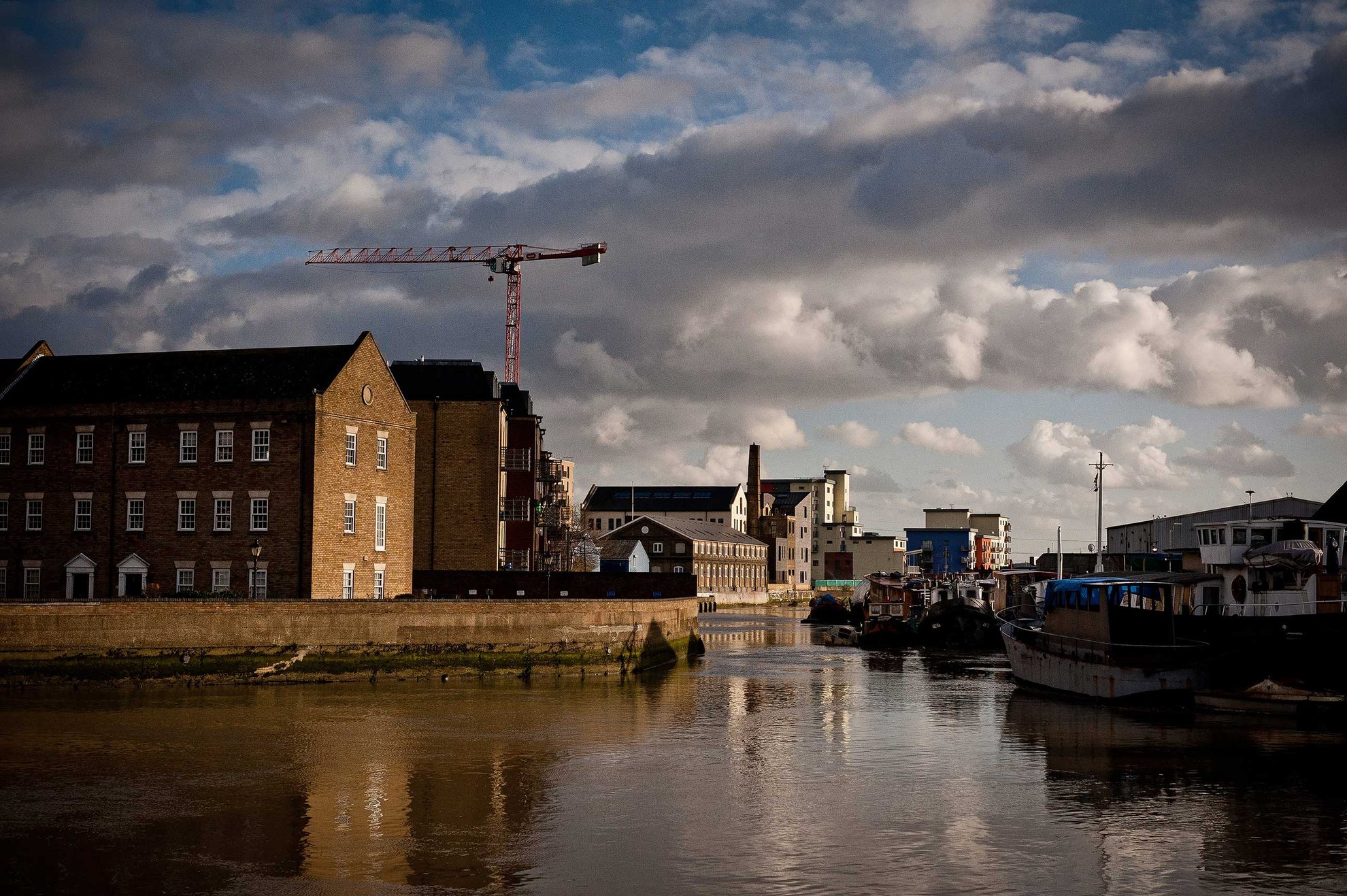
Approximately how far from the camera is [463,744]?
3450cm

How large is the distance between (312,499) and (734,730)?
25978 mm

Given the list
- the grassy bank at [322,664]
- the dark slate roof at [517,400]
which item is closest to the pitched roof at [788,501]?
the dark slate roof at [517,400]

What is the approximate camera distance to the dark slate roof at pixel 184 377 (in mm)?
58656

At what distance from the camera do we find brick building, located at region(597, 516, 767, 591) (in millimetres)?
132625

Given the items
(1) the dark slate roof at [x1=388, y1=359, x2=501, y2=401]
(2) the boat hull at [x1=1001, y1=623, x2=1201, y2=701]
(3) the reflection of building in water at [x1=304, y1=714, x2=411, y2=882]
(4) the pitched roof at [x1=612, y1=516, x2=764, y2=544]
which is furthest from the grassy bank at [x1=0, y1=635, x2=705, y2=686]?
(4) the pitched roof at [x1=612, y1=516, x2=764, y2=544]

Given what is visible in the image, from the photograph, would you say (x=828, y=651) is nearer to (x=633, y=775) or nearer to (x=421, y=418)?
(x=421, y=418)

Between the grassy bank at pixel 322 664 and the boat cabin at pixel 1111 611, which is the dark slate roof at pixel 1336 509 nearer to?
the boat cabin at pixel 1111 611

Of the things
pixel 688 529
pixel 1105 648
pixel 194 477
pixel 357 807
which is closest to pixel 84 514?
pixel 194 477

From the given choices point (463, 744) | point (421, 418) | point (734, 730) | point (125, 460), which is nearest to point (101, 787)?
point (463, 744)

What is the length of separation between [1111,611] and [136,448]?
42.8 meters

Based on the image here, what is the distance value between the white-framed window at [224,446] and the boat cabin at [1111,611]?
121ft

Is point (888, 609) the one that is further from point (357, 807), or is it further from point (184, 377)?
point (357, 807)

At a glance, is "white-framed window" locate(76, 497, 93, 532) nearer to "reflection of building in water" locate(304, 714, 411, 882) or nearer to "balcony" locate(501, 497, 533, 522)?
"balcony" locate(501, 497, 533, 522)

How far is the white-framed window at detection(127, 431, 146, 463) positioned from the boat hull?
40410 mm
